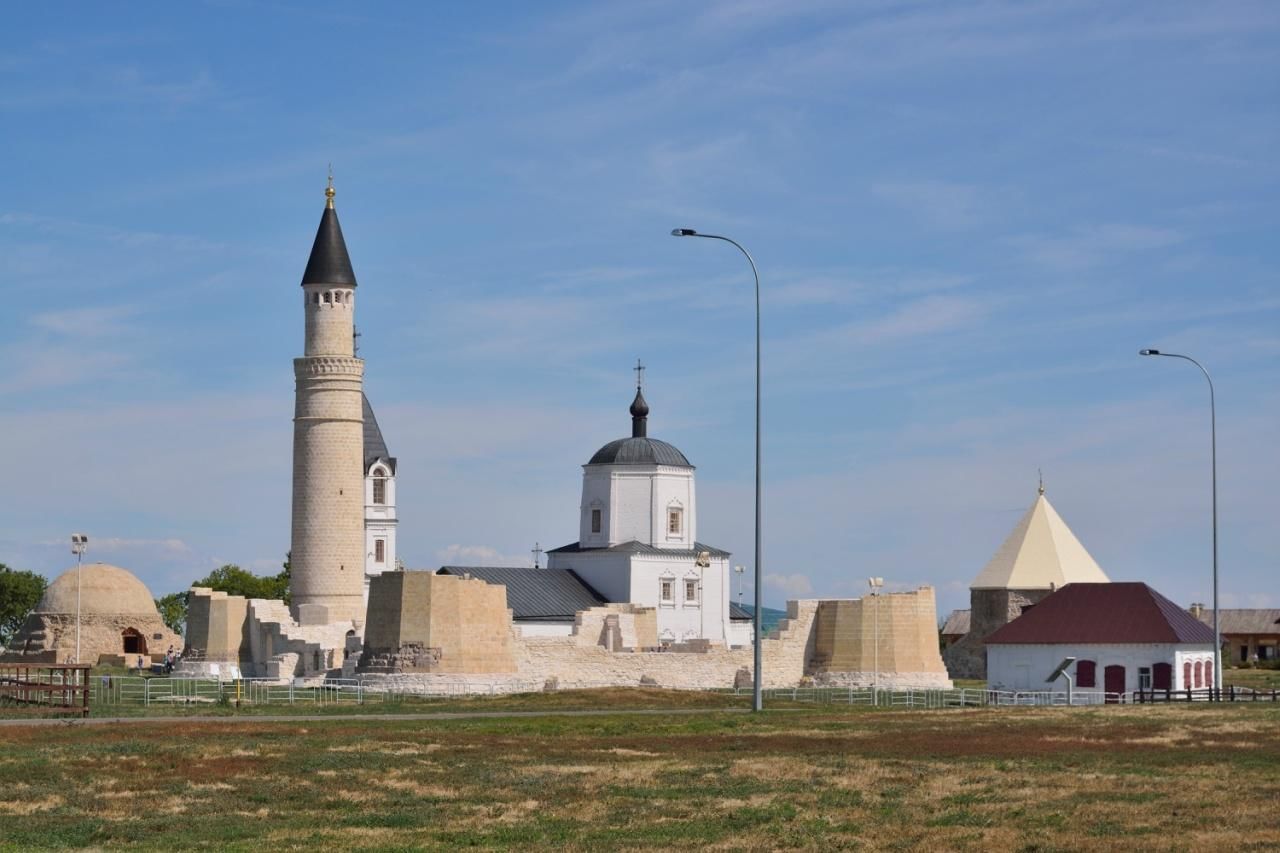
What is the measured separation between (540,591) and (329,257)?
16029 mm

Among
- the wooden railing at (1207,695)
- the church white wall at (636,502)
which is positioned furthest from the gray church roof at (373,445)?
the wooden railing at (1207,695)

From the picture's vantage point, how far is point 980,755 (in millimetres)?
28875

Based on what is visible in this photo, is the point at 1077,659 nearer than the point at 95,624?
Yes

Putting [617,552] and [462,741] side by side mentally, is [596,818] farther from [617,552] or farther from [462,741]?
[617,552]

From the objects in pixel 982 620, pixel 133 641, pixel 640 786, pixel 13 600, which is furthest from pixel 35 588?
pixel 640 786

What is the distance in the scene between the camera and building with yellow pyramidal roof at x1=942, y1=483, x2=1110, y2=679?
78.6 m

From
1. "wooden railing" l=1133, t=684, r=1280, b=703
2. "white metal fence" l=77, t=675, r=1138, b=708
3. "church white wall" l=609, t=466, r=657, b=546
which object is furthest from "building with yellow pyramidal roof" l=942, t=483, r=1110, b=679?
"wooden railing" l=1133, t=684, r=1280, b=703

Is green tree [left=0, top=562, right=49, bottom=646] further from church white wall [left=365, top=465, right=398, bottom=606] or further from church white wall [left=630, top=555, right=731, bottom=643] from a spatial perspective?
church white wall [left=630, top=555, right=731, bottom=643]

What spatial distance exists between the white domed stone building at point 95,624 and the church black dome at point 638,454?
74.4 feet

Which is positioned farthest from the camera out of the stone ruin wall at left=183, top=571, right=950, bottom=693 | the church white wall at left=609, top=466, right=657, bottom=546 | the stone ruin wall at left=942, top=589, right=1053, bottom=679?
the church white wall at left=609, top=466, right=657, bottom=546

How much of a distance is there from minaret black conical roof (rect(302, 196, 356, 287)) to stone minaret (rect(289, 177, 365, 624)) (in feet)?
0.13

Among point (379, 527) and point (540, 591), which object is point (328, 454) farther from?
point (379, 527)

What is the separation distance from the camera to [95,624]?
88562 millimetres

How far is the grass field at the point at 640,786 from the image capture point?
19594 millimetres
